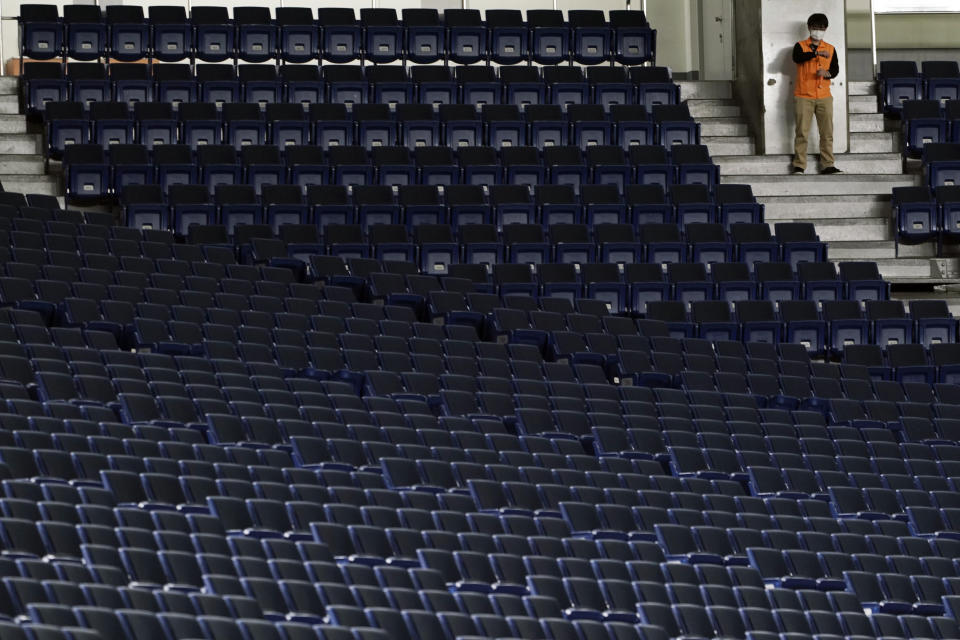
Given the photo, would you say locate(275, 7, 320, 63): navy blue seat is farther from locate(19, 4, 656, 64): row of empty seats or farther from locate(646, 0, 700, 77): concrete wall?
locate(646, 0, 700, 77): concrete wall

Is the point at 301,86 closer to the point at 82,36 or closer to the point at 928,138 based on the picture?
the point at 82,36

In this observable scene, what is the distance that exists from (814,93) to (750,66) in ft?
2.57

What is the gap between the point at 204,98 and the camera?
12.0 metres

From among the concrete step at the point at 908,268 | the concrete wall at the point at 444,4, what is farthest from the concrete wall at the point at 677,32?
the concrete step at the point at 908,268

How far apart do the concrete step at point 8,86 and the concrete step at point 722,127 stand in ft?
16.8

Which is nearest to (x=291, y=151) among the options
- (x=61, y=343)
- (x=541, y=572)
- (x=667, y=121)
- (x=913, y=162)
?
(x=667, y=121)

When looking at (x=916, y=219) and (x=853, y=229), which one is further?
(x=853, y=229)

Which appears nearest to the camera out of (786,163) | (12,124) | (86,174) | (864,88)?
(86,174)

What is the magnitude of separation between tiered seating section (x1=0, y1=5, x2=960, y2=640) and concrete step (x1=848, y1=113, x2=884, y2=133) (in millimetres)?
1451

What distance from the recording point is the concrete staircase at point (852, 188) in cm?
1156

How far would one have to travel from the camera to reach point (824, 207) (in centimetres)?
1223

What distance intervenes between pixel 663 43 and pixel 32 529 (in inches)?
406

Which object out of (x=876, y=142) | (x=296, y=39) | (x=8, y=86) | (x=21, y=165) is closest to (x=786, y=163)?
(x=876, y=142)

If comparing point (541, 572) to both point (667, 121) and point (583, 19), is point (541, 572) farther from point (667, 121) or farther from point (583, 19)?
point (583, 19)
